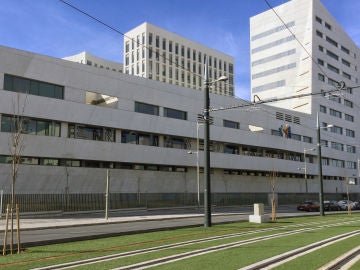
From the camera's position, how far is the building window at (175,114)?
160 feet

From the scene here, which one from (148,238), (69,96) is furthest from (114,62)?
(148,238)

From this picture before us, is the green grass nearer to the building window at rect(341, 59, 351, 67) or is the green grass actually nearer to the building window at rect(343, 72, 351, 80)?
the building window at rect(343, 72, 351, 80)

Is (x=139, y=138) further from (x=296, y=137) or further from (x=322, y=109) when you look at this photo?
(x=322, y=109)

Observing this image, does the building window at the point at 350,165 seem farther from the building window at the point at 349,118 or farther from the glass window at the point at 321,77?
the glass window at the point at 321,77

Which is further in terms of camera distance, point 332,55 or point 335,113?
point 332,55

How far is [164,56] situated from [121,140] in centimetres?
5091

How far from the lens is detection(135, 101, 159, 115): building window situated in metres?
45.9

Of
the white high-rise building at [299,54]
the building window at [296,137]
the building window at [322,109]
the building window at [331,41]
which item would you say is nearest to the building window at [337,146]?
the building window at [322,109]

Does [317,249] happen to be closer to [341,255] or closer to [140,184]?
[341,255]

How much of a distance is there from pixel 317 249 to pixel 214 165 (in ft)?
135

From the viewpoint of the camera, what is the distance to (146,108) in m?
46.7

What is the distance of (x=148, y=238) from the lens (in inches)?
609

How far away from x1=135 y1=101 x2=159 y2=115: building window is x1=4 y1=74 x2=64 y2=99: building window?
364 inches

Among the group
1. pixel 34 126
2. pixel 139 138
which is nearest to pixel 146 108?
pixel 139 138
